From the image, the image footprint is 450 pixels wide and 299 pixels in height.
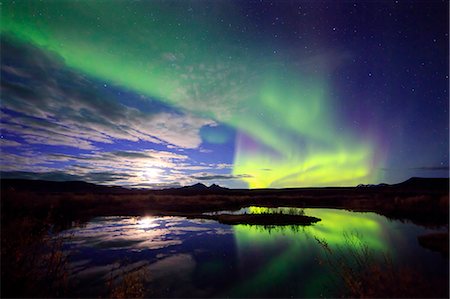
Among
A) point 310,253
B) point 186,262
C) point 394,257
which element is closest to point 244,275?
point 186,262

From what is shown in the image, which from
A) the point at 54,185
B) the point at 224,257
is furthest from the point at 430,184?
the point at 54,185

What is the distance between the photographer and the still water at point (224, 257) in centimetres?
1155

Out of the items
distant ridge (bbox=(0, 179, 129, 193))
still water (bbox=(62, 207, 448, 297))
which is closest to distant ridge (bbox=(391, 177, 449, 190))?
still water (bbox=(62, 207, 448, 297))

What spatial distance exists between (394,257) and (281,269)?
7.03m

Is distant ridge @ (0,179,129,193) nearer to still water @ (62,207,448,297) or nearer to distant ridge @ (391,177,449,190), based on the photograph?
still water @ (62,207,448,297)

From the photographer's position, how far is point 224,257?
54.4 feet

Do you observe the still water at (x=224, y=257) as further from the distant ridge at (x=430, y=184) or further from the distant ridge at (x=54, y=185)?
the distant ridge at (x=430, y=184)

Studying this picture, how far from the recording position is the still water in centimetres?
1155

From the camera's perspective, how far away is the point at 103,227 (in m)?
26.0

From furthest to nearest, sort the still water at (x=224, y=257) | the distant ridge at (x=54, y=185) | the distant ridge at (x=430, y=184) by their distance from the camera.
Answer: the distant ridge at (x=54, y=185)
the distant ridge at (x=430, y=184)
the still water at (x=224, y=257)

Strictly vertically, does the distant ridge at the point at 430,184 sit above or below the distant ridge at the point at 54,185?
above

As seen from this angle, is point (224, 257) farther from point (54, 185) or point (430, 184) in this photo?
point (54, 185)

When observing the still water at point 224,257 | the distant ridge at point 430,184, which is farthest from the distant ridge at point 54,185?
the distant ridge at point 430,184

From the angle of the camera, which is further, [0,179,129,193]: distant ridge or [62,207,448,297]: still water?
[0,179,129,193]: distant ridge
